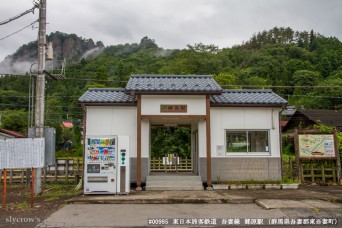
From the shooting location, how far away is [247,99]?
44.2 feet

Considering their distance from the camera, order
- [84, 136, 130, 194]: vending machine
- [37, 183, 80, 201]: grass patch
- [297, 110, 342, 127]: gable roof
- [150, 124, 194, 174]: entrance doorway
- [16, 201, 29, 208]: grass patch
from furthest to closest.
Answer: [297, 110, 342, 127]: gable roof
[150, 124, 194, 174]: entrance doorway
[37, 183, 80, 201]: grass patch
[84, 136, 130, 194]: vending machine
[16, 201, 29, 208]: grass patch

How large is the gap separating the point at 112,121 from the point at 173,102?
2621 millimetres

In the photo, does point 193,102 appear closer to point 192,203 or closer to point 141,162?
point 141,162

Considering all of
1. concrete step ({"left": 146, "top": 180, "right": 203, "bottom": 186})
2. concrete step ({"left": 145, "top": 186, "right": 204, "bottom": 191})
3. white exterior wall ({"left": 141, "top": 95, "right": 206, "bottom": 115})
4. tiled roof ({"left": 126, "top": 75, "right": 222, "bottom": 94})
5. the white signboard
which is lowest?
concrete step ({"left": 145, "top": 186, "right": 204, "bottom": 191})

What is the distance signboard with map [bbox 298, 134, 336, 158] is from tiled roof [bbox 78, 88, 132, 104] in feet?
26.0

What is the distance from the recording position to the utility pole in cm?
1074

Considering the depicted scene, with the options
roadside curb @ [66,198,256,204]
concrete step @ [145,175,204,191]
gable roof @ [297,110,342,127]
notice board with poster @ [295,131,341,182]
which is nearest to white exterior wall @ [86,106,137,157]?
concrete step @ [145,175,204,191]

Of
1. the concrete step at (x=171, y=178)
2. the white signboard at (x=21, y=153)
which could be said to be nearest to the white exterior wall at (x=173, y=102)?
the concrete step at (x=171, y=178)

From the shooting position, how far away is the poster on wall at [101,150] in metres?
10.6

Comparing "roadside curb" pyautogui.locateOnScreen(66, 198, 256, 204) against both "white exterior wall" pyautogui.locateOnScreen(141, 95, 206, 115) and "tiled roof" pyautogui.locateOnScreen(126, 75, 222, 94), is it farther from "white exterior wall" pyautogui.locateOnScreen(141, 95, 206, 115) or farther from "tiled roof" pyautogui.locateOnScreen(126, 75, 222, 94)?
"tiled roof" pyautogui.locateOnScreen(126, 75, 222, 94)

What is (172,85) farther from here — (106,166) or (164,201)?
(164,201)

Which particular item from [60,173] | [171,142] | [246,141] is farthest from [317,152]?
[171,142]

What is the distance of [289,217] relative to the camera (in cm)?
735

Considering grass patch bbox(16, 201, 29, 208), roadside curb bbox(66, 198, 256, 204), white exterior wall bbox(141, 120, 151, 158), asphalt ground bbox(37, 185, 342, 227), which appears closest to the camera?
asphalt ground bbox(37, 185, 342, 227)
